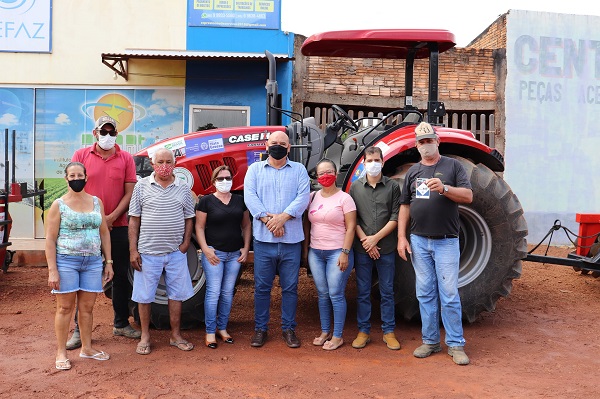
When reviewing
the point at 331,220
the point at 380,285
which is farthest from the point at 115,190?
the point at 380,285

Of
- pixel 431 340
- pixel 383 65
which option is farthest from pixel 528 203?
pixel 431 340

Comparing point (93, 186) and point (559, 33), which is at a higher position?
point (559, 33)

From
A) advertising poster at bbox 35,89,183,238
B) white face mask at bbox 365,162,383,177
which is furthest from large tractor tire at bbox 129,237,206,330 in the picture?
advertising poster at bbox 35,89,183,238

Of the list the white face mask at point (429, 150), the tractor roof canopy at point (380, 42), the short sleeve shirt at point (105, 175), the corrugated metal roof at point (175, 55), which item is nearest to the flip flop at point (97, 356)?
the short sleeve shirt at point (105, 175)

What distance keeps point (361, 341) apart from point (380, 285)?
46cm

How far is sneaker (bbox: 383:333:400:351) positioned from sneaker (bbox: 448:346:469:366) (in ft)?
1.32

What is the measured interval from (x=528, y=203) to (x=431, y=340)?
7.09m

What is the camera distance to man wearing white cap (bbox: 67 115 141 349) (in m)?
4.50

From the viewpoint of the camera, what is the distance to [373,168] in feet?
14.4

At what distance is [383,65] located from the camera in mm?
9828

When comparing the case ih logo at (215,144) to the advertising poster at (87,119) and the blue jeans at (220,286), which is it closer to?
the blue jeans at (220,286)

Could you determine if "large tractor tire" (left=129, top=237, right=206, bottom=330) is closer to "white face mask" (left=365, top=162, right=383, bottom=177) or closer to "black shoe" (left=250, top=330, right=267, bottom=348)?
"black shoe" (left=250, top=330, right=267, bottom=348)

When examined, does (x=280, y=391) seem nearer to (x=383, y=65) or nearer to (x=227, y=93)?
(x=227, y=93)

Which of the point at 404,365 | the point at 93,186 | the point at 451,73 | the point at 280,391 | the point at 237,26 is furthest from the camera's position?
the point at 451,73
